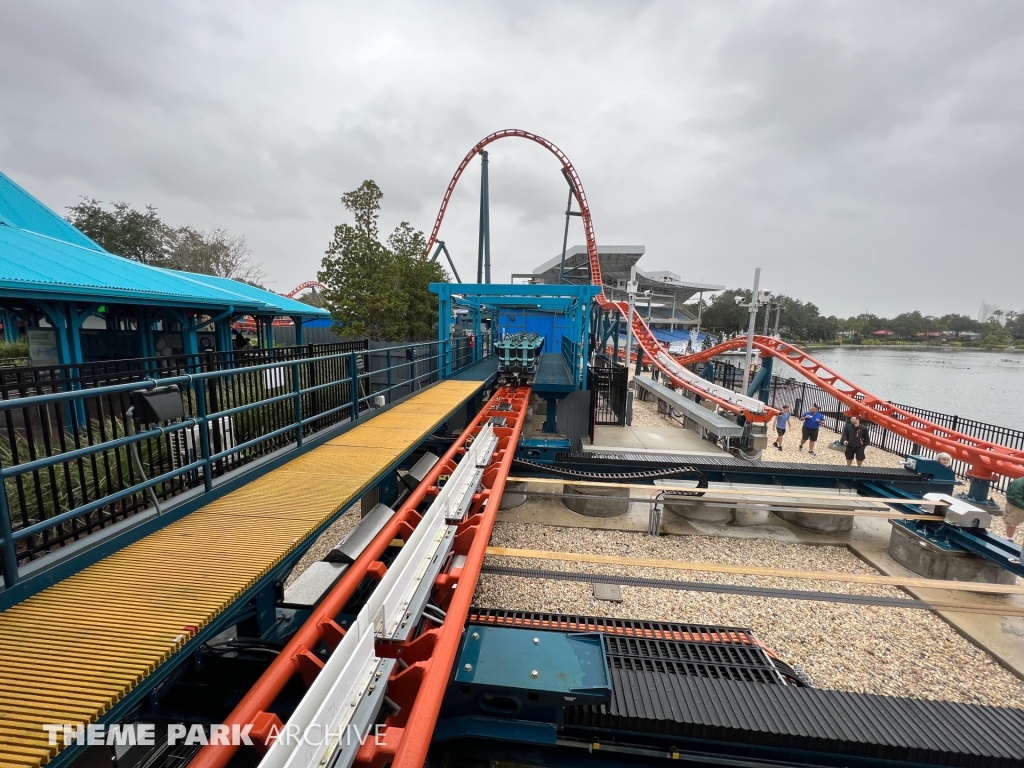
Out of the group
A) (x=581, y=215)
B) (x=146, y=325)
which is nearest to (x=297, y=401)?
(x=146, y=325)

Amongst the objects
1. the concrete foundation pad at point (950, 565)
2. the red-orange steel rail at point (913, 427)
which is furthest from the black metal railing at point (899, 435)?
the concrete foundation pad at point (950, 565)

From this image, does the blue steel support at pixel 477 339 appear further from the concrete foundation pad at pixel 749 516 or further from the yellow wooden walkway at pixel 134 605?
the yellow wooden walkway at pixel 134 605

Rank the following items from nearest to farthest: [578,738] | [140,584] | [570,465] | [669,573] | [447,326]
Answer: [140,584] → [578,738] → [669,573] → [570,465] → [447,326]

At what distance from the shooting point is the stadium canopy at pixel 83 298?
7.33 meters

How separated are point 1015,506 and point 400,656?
8919 millimetres

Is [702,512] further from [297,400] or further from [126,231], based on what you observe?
[126,231]

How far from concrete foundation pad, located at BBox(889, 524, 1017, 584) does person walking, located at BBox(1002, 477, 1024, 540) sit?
0.79 metres

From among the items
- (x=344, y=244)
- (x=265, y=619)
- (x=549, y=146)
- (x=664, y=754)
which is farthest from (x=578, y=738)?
(x=549, y=146)

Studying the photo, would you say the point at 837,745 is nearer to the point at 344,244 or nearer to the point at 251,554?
the point at 251,554

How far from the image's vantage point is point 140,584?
2084 millimetres

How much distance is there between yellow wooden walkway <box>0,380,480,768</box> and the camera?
142 cm

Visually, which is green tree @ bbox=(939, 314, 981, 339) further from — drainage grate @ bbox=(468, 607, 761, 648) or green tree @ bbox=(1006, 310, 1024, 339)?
drainage grate @ bbox=(468, 607, 761, 648)

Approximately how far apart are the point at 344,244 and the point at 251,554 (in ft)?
63.2

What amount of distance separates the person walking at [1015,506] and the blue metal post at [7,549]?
10457 mm
